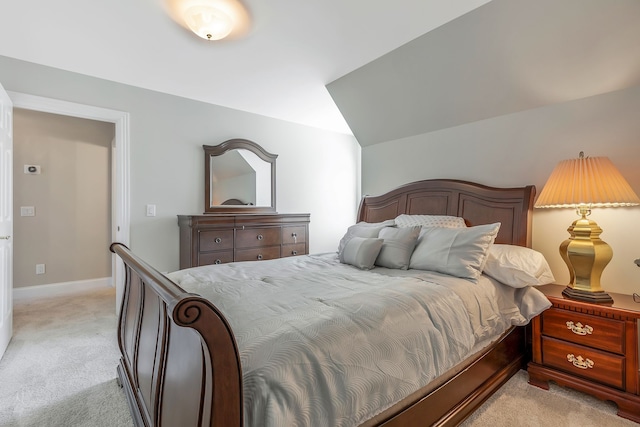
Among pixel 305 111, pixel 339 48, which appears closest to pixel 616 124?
pixel 339 48

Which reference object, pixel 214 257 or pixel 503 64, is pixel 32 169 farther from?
pixel 503 64

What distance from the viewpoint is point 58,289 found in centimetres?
405

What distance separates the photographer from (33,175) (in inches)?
154

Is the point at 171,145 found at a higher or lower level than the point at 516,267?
higher

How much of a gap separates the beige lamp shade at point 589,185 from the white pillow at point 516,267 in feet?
1.22

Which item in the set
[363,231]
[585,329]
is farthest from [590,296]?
[363,231]

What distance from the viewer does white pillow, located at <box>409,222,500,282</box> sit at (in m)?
1.84

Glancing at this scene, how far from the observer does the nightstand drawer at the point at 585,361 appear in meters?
1.63

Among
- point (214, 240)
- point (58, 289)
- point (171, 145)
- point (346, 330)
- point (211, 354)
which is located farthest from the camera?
point (58, 289)

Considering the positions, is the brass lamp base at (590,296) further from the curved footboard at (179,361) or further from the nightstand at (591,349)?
the curved footboard at (179,361)

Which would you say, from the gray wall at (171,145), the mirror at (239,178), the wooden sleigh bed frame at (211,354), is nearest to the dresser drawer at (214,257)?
the gray wall at (171,145)

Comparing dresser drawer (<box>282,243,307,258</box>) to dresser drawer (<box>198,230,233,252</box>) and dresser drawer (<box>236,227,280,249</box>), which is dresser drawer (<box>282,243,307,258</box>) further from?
dresser drawer (<box>198,230,233,252</box>)

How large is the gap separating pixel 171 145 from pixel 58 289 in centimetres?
275

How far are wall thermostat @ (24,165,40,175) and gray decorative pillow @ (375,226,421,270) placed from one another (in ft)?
15.1
